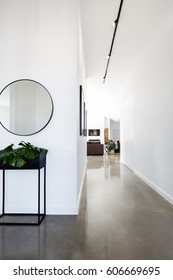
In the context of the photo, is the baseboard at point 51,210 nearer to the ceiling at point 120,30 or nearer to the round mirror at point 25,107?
the round mirror at point 25,107

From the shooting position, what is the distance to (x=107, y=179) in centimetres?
488

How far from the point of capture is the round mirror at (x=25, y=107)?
8.93 feet

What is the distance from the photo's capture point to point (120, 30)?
3883mm

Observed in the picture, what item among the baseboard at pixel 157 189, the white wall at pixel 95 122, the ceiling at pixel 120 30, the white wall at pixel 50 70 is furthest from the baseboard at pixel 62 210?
the white wall at pixel 95 122

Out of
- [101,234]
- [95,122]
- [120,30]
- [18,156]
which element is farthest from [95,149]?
[101,234]

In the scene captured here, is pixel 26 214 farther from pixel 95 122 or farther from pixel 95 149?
pixel 95 122

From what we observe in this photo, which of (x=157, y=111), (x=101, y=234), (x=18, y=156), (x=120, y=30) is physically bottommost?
(x=101, y=234)

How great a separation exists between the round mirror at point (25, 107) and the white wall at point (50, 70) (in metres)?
0.09

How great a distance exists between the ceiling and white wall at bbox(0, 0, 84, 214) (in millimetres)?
837

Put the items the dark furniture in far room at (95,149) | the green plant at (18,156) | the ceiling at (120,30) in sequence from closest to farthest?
the green plant at (18,156)
the ceiling at (120,30)
the dark furniture in far room at (95,149)

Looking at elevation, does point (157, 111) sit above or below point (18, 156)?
above

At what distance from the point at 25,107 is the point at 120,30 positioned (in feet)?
8.99
